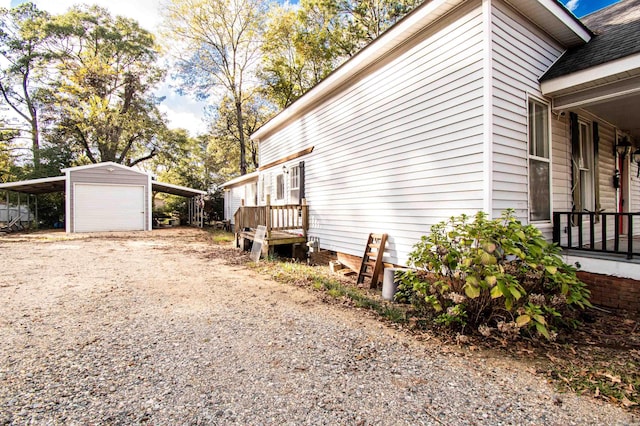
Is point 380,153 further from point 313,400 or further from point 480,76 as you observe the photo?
point 313,400

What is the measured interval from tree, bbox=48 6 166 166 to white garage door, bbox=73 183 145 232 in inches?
349

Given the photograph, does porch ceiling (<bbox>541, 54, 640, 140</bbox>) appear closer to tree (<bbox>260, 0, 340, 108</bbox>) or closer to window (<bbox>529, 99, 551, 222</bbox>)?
window (<bbox>529, 99, 551, 222</bbox>)

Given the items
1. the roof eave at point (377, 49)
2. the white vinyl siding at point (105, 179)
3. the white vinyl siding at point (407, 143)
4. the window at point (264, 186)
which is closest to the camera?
the white vinyl siding at point (407, 143)

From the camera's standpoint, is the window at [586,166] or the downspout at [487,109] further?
the window at [586,166]

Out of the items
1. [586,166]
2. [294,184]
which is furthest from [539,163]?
[294,184]

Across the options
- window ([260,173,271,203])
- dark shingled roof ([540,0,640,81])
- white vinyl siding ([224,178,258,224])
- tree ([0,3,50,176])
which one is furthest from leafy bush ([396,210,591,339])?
tree ([0,3,50,176])

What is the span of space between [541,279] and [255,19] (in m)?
21.1

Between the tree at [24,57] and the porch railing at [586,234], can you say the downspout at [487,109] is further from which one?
the tree at [24,57]

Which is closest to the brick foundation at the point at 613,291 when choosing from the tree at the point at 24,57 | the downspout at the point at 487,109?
the downspout at the point at 487,109

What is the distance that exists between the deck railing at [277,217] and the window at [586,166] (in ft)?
18.5

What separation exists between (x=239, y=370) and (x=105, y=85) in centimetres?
2688

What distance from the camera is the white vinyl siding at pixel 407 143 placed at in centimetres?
398

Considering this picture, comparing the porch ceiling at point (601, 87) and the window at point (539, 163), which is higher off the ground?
the porch ceiling at point (601, 87)

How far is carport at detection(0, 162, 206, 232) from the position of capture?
46.6ft
